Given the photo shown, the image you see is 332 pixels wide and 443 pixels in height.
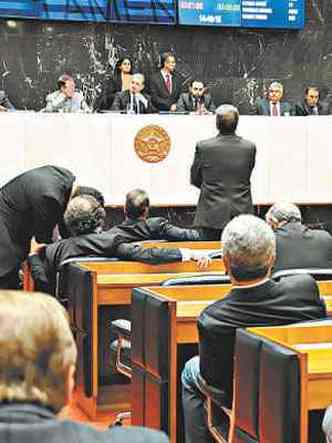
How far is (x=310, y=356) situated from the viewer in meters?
3.13

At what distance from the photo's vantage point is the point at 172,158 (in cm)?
1073

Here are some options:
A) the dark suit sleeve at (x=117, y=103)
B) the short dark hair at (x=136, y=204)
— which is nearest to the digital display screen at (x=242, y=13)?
the dark suit sleeve at (x=117, y=103)

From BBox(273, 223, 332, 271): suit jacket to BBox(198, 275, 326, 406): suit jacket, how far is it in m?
1.46

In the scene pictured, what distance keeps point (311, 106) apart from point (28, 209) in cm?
835

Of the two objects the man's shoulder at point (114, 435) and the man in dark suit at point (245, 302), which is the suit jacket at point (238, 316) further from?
the man's shoulder at point (114, 435)

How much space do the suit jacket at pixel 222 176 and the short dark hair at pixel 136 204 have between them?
100 cm

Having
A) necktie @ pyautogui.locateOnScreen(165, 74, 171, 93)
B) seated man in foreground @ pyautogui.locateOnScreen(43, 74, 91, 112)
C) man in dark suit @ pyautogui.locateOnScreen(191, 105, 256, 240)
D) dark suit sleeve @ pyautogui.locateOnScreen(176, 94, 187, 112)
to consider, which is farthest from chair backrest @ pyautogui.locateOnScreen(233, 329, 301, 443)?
necktie @ pyautogui.locateOnScreen(165, 74, 171, 93)

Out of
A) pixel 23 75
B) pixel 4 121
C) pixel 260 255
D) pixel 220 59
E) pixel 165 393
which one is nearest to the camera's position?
pixel 260 255

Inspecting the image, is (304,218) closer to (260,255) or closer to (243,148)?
(243,148)

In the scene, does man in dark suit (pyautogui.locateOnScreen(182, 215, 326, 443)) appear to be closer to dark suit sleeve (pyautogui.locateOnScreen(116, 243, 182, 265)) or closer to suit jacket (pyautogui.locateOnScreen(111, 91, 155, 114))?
dark suit sleeve (pyautogui.locateOnScreen(116, 243, 182, 265))

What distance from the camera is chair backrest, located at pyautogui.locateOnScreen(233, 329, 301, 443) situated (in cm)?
285

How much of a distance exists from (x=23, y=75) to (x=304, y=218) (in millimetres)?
4458

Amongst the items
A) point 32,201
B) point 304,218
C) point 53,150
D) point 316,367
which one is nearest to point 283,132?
point 304,218

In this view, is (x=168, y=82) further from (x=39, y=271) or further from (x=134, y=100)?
(x=39, y=271)
